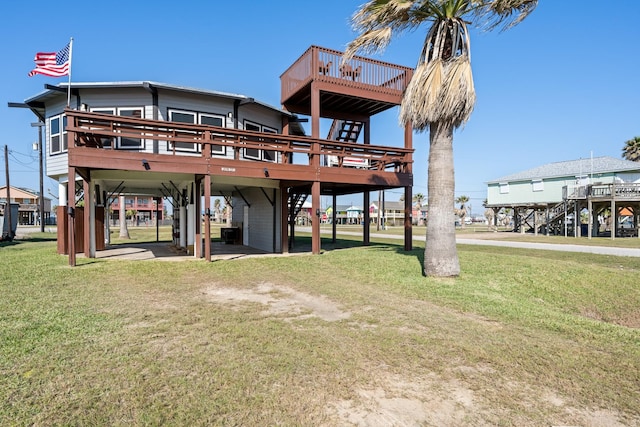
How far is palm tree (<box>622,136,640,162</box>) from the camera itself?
45.7 meters

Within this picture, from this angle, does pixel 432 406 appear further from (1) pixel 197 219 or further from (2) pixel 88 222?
(2) pixel 88 222

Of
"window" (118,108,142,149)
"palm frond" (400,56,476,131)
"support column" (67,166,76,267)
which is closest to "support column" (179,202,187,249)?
"window" (118,108,142,149)

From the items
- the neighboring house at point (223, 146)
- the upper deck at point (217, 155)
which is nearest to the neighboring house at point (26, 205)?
the neighboring house at point (223, 146)

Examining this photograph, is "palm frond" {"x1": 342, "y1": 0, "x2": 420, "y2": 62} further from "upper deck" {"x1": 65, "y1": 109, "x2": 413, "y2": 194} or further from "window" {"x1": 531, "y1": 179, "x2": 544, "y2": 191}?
"window" {"x1": 531, "y1": 179, "x2": 544, "y2": 191}

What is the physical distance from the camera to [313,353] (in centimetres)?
426

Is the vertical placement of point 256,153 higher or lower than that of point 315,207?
higher

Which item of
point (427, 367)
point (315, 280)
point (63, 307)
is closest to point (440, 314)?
point (427, 367)

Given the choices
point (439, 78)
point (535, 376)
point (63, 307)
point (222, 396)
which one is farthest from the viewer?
point (439, 78)

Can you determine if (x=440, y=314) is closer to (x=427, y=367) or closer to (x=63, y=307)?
(x=427, y=367)

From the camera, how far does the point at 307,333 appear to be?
16.4 ft

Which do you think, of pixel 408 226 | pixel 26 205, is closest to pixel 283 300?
pixel 408 226

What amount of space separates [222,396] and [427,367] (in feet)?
7.21

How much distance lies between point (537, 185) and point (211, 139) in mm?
36635

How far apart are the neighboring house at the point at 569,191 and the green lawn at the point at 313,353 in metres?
25.7
